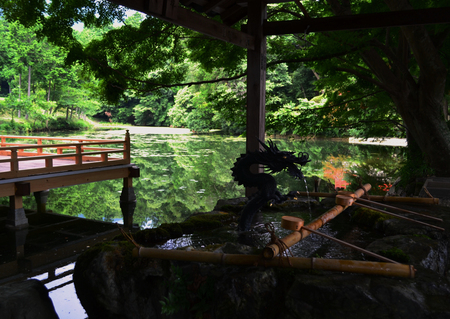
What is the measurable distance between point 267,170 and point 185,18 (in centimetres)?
221

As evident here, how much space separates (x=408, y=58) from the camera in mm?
7945

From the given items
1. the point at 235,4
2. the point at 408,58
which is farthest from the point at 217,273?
the point at 408,58

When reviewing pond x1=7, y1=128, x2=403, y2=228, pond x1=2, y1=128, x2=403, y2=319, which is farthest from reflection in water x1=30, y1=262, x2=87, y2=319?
pond x1=7, y1=128, x2=403, y2=228

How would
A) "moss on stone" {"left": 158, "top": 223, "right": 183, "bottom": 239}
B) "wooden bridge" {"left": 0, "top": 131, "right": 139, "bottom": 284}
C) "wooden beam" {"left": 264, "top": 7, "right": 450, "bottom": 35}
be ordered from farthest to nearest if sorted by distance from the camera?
"wooden bridge" {"left": 0, "top": 131, "right": 139, "bottom": 284} → "wooden beam" {"left": 264, "top": 7, "right": 450, "bottom": 35} → "moss on stone" {"left": 158, "top": 223, "right": 183, "bottom": 239}

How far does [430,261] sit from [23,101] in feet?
105

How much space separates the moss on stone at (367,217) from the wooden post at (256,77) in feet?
5.37

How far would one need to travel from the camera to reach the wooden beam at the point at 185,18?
3854 millimetres

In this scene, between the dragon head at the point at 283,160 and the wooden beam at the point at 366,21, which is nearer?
the dragon head at the point at 283,160

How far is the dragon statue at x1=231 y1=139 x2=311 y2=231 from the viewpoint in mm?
3789

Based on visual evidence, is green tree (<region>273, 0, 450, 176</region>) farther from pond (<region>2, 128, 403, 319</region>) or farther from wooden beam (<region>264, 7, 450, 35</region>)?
pond (<region>2, 128, 403, 319</region>)

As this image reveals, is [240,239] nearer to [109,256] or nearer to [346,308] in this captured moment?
[109,256]

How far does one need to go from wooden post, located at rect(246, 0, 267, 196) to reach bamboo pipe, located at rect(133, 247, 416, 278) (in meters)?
2.88

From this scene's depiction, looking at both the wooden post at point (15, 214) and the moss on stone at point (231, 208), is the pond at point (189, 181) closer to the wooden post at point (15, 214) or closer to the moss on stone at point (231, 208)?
the wooden post at point (15, 214)

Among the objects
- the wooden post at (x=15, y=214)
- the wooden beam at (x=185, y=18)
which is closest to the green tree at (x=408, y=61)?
the wooden beam at (x=185, y=18)
